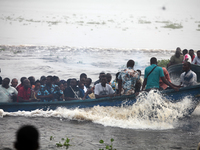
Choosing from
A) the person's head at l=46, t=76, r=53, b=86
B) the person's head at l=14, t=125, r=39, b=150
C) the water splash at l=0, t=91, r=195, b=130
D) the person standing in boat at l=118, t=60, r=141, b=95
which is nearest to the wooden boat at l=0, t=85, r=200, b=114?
the water splash at l=0, t=91, r=195, b=130

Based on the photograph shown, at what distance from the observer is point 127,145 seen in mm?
6227

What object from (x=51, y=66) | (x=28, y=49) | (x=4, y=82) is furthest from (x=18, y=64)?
(x=4, y=82)

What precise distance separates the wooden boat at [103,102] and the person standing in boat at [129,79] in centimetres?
23

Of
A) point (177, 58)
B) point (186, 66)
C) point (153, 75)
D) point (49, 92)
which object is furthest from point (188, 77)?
point (49, 92)

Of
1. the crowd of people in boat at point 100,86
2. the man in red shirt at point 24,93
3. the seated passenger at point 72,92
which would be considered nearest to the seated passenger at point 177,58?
the crowd of people in boat at point 100,86

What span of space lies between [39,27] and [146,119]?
3714 centimetres

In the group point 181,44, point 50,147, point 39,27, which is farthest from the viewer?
point 39,27

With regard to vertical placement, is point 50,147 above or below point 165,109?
below

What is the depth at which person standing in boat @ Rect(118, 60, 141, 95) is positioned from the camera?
6.86 metres

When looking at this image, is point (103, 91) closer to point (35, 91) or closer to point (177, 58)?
point (35, 91)

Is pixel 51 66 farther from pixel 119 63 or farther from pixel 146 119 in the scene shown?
pixel 146 119

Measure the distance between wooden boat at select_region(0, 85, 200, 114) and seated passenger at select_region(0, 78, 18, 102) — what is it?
0.20 metres

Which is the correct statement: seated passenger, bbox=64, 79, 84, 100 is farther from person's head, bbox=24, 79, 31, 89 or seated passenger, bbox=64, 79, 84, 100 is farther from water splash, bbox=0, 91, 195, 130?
person's head, bbox=24, 79, 31, 89

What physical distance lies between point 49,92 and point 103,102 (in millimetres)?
1635
